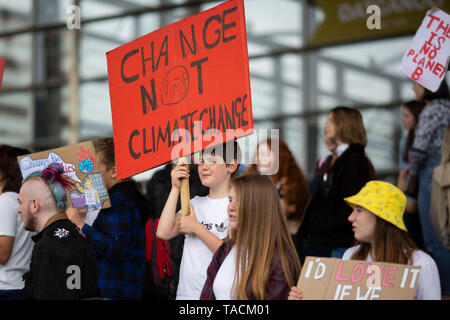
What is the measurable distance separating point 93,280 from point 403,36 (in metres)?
6.04

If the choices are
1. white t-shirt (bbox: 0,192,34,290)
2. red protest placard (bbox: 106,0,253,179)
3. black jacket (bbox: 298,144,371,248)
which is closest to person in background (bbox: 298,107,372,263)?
black jacket (bbox: 298,144,371,248)

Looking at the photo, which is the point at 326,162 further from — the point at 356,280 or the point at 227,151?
the point at 356,280

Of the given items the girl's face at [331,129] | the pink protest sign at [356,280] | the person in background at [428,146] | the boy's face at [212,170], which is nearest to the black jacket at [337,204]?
the girl's face at [331,129]

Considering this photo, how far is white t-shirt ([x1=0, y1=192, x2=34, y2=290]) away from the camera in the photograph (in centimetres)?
462

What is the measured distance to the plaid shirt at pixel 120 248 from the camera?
4.38 metres

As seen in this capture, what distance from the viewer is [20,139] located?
12.8 metres

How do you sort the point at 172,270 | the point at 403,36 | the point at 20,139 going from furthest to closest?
the point at 20,139
the point at 403,36
the point at 172,270

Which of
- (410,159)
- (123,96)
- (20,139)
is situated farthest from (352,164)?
(20,139)

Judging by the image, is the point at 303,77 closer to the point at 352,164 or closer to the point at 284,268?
the point at 352,164

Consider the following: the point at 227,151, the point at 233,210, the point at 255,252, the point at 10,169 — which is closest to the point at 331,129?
the point at 227,151

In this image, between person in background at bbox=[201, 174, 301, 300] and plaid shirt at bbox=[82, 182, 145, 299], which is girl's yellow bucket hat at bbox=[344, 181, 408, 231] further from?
plaid shirt at bbox=[82, 182, 145, 299]

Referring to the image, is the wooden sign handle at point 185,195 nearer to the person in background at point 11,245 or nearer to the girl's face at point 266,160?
the person in background at point 11,245

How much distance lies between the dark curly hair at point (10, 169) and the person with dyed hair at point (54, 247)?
63cm
